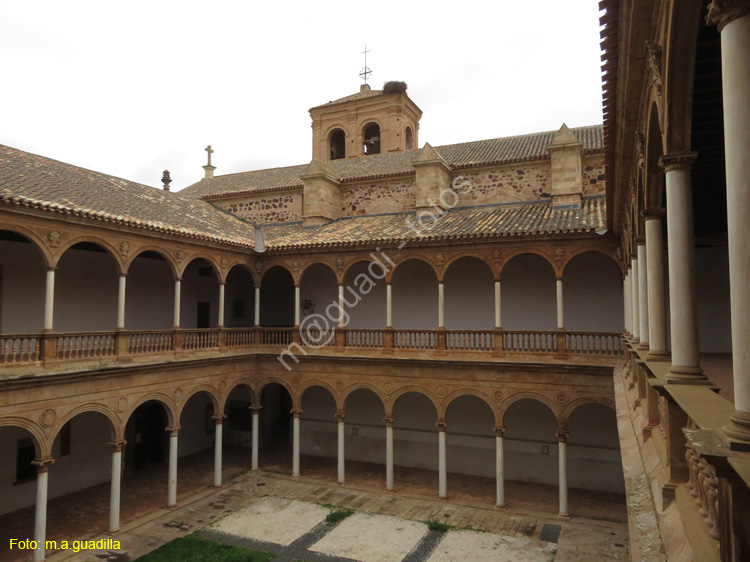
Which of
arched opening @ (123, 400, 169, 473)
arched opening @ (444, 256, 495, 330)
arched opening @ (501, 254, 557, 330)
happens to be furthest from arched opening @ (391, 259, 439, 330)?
arched opening @ (123, 400, 169, 473)

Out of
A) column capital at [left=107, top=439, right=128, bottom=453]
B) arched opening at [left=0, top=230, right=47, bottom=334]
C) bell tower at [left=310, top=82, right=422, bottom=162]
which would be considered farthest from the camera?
bell tower at [left=310, top=82, right=422, bottom=162]

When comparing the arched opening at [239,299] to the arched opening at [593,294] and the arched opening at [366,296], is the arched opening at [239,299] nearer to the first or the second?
the arched opening at [366,296]

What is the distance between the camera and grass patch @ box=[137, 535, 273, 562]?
10492mm

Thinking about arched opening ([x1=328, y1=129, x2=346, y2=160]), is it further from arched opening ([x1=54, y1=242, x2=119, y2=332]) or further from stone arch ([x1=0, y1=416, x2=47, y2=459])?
stone arch ([x1=0, y1=416, x2=47, y2=459])

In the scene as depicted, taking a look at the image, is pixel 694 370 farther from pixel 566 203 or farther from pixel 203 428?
pixel 203 428

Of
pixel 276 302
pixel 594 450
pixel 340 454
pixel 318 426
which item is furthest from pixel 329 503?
pixel 276 302

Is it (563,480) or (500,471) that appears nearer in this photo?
(563,480)

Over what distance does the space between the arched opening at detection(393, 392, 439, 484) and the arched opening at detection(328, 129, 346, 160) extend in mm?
15400

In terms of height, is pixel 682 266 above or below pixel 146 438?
above

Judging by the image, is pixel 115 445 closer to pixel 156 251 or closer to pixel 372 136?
pixel 156 251

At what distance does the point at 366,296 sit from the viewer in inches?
715

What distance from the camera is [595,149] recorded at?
1680 cm

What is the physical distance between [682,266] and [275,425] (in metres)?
18.8

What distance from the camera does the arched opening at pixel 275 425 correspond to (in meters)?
18.5
